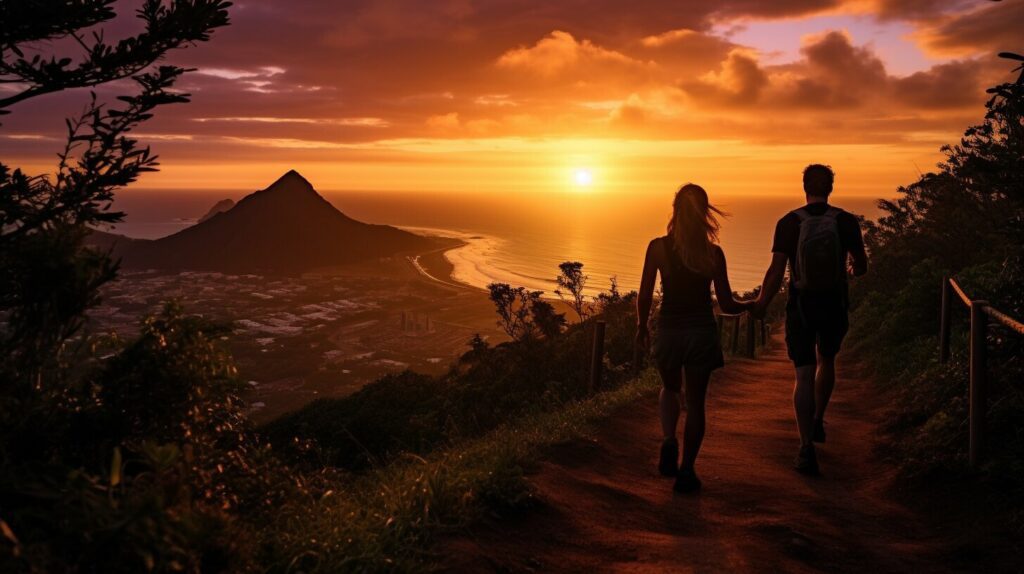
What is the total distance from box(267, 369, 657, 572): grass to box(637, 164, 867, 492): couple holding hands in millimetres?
1258

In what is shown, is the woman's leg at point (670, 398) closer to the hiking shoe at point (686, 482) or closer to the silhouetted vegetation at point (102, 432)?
the hiking shoe at point (686, 482)

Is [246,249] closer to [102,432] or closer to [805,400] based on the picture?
[805,400]

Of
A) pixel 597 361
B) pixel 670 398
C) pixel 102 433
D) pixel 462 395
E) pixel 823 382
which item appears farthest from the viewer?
pixel 462 395

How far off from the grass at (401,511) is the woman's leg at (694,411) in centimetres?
119

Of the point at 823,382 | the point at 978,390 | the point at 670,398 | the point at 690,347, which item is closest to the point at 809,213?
the point at 823,382

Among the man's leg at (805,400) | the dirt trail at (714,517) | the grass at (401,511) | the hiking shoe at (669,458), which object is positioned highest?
the man's leg at (805,400)

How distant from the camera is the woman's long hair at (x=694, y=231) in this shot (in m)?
5.35

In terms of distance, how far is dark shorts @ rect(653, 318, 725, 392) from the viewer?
5406 millimetres

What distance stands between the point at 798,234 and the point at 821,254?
25 centimetres

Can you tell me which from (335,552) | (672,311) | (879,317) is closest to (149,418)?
(335,552)

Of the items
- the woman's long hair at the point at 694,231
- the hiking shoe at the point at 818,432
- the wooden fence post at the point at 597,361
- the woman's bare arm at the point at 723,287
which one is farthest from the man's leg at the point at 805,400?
the wooden fence post at the point at 597,361

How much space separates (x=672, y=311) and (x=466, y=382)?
21.2 metres

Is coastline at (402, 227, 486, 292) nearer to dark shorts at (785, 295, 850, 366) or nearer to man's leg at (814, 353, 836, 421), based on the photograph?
man's leg at (814, 353, 836, 421)

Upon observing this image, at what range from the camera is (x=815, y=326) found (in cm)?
600
